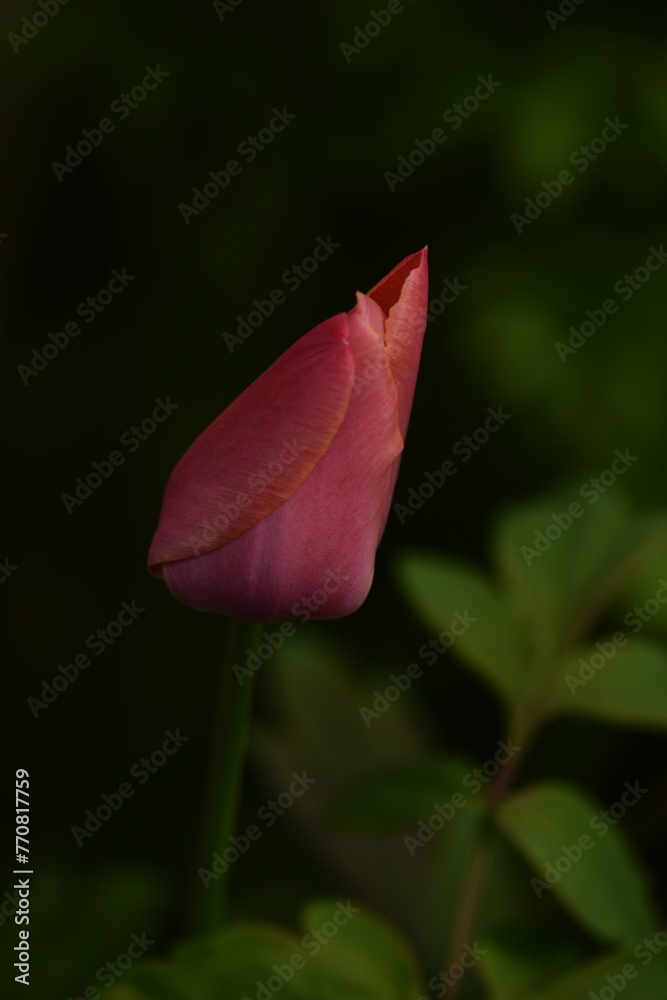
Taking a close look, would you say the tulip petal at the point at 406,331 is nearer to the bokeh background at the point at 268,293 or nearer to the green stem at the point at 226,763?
the green stem at the point at 226,763

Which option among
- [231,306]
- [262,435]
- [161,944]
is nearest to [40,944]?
[161,944]

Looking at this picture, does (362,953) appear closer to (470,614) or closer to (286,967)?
(286,967)

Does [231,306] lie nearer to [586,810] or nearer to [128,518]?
[128,518]

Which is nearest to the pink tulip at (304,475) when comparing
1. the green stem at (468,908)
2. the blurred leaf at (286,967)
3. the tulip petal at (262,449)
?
the tulip petal at (262,449)

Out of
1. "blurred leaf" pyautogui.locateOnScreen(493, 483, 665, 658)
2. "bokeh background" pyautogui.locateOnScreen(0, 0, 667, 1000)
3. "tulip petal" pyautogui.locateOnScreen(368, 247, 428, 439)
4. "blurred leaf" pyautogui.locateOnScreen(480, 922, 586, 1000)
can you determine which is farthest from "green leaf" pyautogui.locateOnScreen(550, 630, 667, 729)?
"tulip petal" pyautogui.locateOnScreen(368, 247, 428, 439)

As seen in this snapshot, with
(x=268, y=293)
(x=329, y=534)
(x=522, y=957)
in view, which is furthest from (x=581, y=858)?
(x=268, y=293)

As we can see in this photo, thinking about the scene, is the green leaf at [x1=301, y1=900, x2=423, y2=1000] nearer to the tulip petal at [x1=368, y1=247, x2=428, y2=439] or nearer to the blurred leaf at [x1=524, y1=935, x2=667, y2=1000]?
the blurred leaf at [x1=524, y1=935, x2=667, y2=1000]

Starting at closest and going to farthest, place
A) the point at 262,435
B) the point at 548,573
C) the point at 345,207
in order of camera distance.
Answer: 1. the point at 262,435
2. the point at 548,573
3. the point at 345,207
